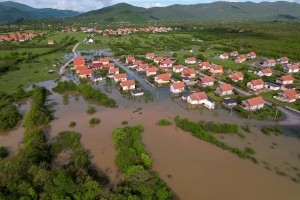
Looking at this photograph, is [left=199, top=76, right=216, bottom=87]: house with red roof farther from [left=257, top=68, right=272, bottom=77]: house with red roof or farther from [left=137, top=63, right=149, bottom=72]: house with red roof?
[left=137, top=63, right=149, bottom=72]: house with red roof

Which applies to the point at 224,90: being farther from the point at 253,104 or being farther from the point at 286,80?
the point at 286,80

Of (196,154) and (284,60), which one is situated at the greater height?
(284,60)

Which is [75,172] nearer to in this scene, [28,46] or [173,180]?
[173,180]

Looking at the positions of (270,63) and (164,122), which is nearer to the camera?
(164,122)

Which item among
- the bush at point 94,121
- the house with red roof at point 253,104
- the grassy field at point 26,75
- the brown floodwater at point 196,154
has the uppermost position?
the house with red roof at point 253,104

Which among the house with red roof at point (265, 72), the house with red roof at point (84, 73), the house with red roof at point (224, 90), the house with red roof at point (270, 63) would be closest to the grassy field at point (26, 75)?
the house with red roof at point (84, 73)

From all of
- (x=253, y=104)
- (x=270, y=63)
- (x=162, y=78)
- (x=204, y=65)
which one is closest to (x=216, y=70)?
(x=204, y=65)

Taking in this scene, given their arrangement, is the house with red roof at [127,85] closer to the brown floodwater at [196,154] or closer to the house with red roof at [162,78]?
the house with red roof at [162,78]

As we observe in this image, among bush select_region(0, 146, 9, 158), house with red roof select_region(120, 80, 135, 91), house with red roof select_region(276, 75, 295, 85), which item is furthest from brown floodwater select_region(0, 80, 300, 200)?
house with red roof select_region(276, 75, 295, 85)

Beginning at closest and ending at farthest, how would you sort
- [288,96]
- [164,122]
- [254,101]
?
1. [164,122]
2. [254,101]
3. [288,96]
